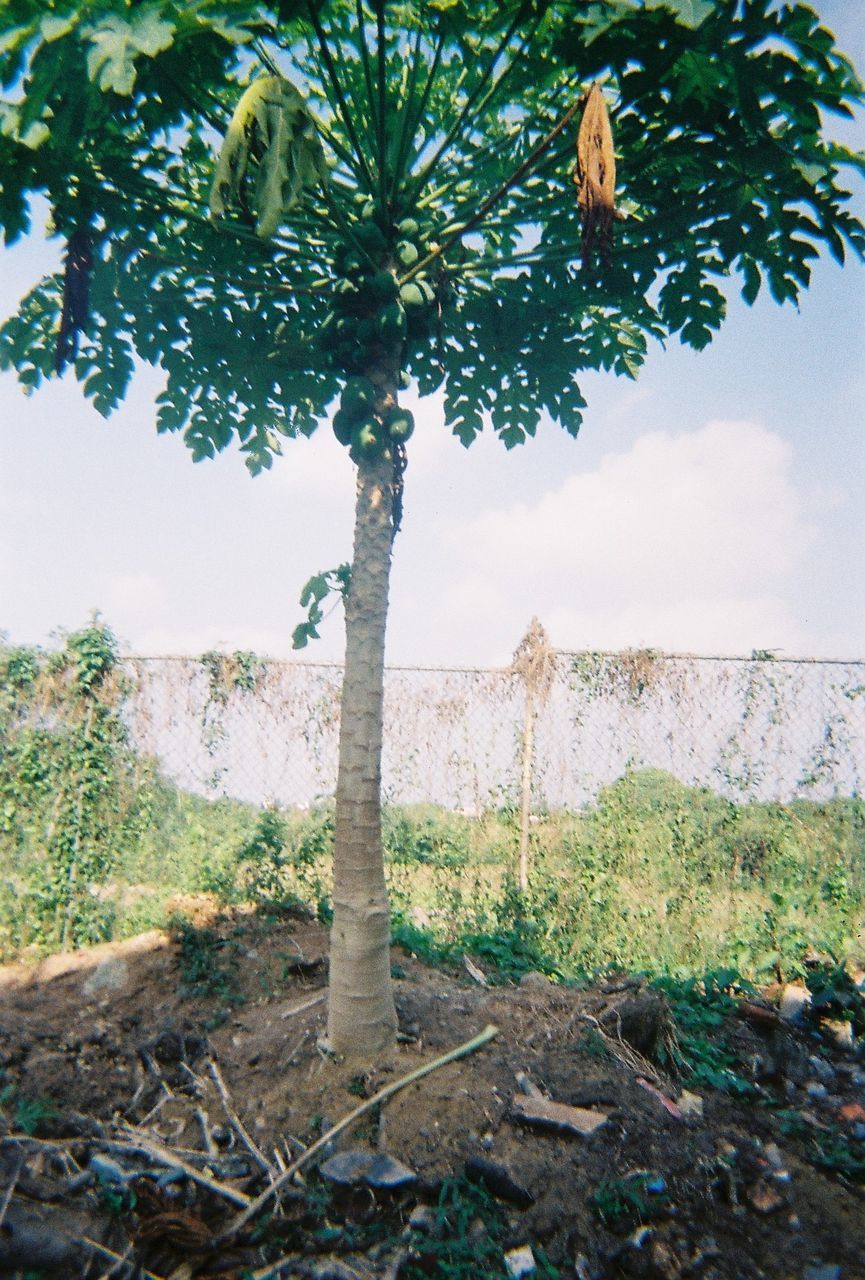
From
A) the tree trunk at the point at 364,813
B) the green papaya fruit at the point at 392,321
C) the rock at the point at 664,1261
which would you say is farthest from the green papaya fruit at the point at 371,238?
the rock at the point at 664,1261

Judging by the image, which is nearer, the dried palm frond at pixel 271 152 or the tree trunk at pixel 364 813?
the dried palm frond at pixel 271 152

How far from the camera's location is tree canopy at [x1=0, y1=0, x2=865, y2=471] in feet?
8.04

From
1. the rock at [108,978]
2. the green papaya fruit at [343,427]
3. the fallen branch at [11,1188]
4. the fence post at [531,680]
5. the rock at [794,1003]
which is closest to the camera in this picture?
the fallen branch at [11,1188]

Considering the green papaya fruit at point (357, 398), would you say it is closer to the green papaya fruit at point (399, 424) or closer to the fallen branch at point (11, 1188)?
the green papaya fruit at point (399, 424)

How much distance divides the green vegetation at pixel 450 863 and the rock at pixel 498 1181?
2424 mm

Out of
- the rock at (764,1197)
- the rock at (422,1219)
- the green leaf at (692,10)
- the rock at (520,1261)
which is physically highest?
the green leaf at (692,10)

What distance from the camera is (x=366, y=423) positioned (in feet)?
11.7

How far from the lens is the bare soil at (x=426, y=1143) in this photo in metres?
2.28

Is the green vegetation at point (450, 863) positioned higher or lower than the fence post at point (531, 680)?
lower

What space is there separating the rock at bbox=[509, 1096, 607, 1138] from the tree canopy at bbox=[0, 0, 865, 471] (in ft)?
11.3

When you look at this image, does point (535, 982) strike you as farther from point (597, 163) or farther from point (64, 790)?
point (597, 163)

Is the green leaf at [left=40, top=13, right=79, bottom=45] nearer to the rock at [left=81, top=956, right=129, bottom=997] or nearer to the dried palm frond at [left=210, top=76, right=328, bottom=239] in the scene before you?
the dried palm frond at [left=210, top=76, right=328, bottom=239]

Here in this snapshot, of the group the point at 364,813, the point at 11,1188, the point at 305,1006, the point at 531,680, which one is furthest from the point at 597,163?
the point at 305,1006

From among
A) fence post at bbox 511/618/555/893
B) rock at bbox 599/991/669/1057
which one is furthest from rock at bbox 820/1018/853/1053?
fence post at bbox 511/618/555/893
